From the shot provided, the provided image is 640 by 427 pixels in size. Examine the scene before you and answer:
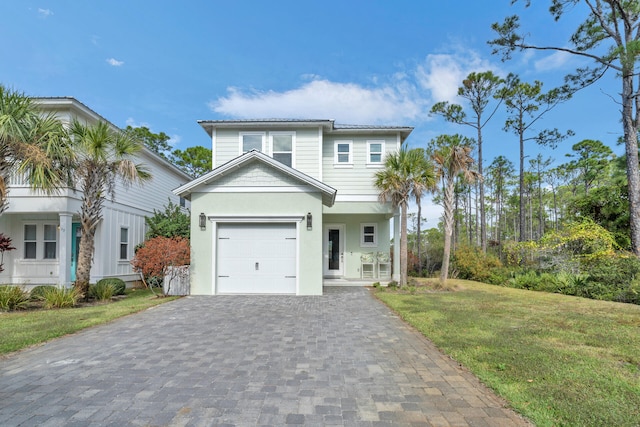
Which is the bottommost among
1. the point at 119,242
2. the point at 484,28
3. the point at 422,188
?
the point at 119,242

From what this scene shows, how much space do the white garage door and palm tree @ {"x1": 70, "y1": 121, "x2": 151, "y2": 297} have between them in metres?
3.64

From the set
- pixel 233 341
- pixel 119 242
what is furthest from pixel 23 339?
pixel 119 242

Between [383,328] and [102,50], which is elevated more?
[102,50]

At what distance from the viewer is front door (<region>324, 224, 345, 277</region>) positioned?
48.5ft

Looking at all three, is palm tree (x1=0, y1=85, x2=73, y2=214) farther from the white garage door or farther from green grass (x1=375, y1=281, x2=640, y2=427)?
green grass (x1=375, y1=281, x2=640, y2=427)

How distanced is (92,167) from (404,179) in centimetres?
1043

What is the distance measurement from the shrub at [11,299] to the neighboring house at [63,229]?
2.30m

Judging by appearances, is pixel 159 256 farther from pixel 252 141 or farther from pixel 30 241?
pixel 30 241

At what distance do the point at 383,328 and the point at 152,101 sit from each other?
64.3ft

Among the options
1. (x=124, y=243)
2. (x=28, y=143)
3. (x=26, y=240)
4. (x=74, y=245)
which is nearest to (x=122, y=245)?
(x=124, y=243)

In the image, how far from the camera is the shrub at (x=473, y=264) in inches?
629

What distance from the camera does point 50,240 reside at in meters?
13.1

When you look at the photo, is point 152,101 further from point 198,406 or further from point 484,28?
point 198,406

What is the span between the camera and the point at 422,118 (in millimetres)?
20906
